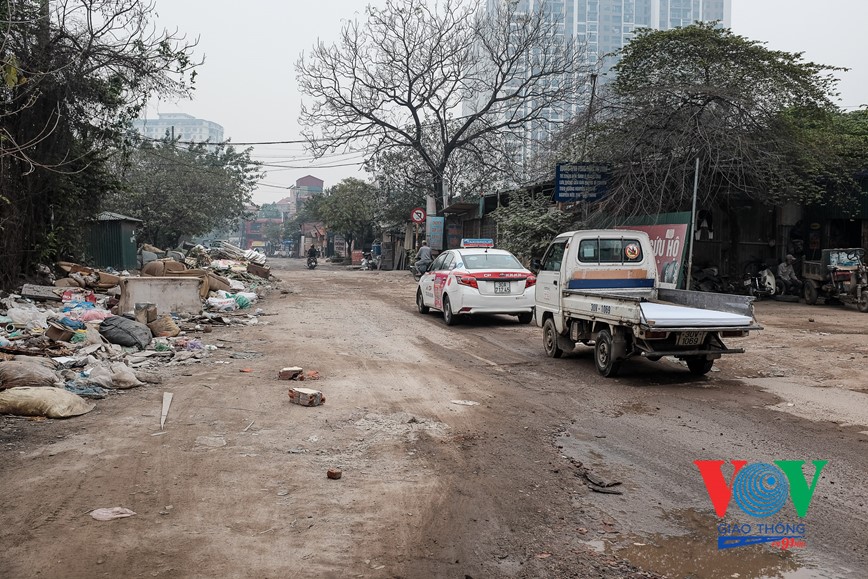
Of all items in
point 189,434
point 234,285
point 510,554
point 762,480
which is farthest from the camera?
point 234,285

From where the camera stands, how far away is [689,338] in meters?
8.41

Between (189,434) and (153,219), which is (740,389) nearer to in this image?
(189,434)

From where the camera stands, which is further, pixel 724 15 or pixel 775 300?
pixel 724 15

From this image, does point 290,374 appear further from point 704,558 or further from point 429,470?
point 704,558

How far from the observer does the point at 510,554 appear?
12.6ft

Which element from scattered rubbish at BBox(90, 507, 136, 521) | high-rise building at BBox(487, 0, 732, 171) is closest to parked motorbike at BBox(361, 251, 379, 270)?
scattered rubbish at BBox(90, 507, 136, 521)

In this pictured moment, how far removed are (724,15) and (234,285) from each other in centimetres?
13000

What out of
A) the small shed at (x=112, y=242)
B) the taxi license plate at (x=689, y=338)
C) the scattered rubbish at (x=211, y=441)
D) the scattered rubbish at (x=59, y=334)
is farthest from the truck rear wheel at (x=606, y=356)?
the small shed at (x=112, y=242)

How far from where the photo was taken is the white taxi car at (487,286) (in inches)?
562

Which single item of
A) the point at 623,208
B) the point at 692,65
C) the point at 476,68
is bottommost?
the point at 623,208

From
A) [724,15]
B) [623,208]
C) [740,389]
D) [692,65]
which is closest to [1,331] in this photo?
[740,389]

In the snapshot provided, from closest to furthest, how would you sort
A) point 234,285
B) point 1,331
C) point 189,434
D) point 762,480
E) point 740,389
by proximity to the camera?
1. point 762,480
2. point 189,434
3. point 740,389
4. point 1,331
5. point 234,285

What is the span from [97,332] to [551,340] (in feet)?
22.4

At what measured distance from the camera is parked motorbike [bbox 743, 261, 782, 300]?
1998 cm
